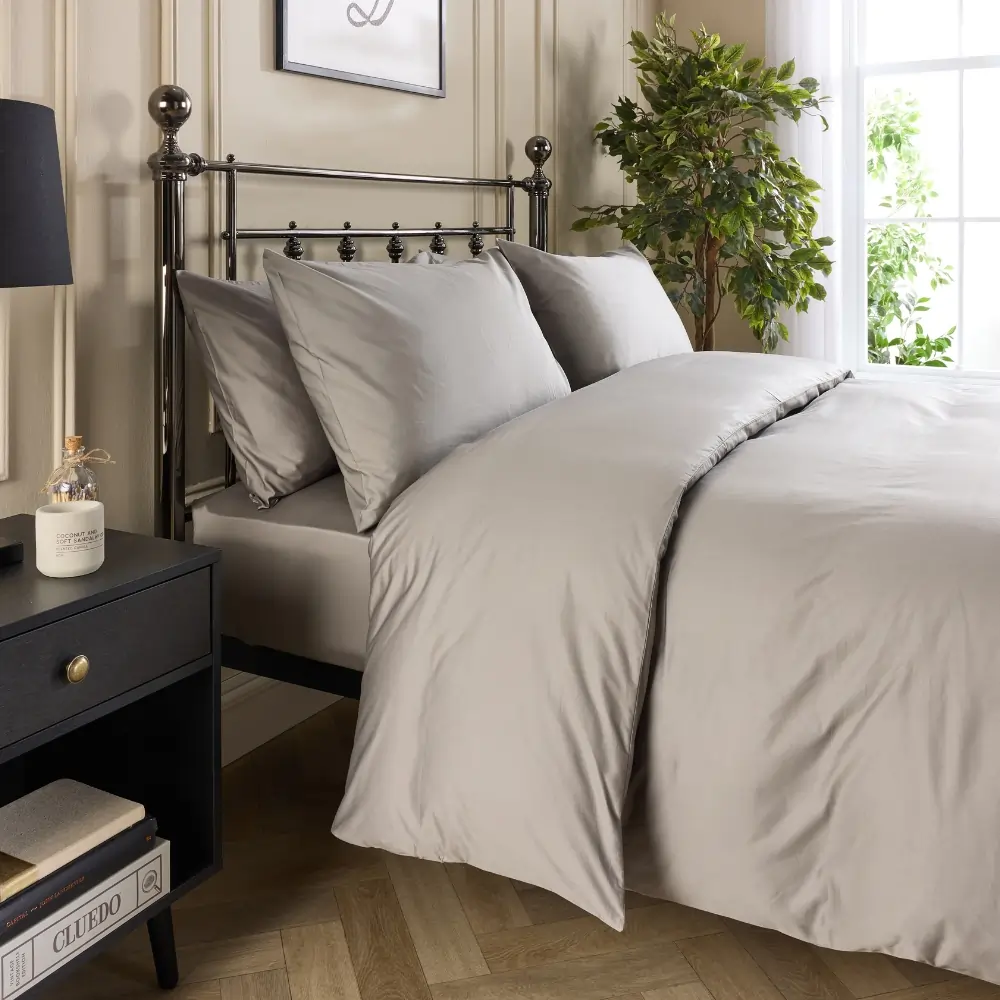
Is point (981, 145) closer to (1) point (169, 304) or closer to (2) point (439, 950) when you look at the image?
(1) point (169, 304)

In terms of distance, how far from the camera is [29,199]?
53.6 inches

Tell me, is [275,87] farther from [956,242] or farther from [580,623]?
[956,242]

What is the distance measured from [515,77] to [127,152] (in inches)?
62.5

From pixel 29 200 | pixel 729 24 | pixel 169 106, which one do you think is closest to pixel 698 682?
pixel 29 200

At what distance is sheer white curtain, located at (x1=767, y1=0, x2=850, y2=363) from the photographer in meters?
3.88

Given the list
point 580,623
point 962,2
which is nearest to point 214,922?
point 580,623

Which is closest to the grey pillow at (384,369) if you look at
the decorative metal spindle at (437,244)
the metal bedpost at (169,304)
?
the metal bedpost at (169,304)

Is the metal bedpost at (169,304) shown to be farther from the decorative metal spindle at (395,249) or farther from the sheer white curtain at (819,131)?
the sheer white curtain at (819,131)

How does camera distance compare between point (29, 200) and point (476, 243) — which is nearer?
point (29, 200)

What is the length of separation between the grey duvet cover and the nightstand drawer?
0.97ft

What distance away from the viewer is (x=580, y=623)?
1577 millimetres

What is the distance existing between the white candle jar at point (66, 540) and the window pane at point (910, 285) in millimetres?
3435

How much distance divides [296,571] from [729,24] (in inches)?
125

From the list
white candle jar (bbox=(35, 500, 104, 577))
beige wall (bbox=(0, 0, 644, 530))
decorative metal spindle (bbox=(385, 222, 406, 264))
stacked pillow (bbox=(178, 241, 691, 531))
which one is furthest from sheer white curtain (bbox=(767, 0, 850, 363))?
white candle jar (bbox=(35, 500, 104, 577))
